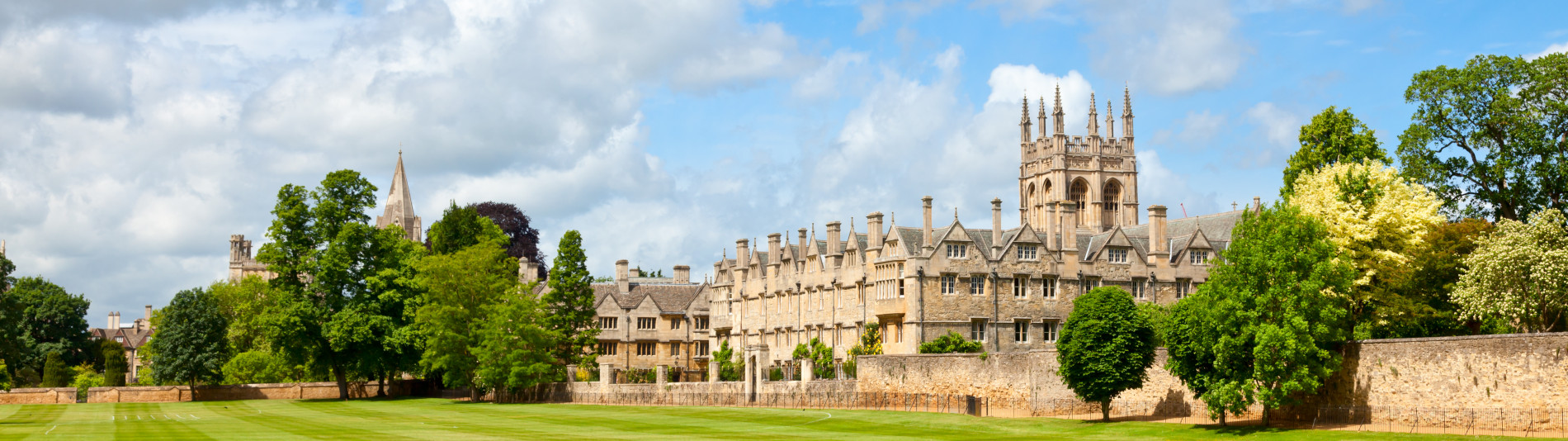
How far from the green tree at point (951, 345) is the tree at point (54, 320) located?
62673 millimetres

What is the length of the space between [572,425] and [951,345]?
21.0 metres

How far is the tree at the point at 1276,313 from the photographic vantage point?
4012cm

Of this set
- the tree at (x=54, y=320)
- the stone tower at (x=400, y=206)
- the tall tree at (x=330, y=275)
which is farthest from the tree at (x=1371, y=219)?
the stone tower at (x=400, y=206)

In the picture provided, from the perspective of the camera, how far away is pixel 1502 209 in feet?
175

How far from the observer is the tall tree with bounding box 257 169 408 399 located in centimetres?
7112

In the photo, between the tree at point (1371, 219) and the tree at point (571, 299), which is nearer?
the tree at point (1371, 219)

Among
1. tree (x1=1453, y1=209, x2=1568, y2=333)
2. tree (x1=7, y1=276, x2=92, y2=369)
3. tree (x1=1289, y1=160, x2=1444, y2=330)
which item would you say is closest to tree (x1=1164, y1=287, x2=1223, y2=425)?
tree (x1=1289, y1=160, x2=1444, y2=330)

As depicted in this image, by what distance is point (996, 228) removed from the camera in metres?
65.5

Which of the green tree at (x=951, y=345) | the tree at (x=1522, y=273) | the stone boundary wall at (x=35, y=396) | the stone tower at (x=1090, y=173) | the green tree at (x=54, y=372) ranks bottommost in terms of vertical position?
the stone boundary wall at (x=35, y=396)

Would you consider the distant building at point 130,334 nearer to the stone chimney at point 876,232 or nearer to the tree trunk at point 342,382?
the tree trunk at point 342,382

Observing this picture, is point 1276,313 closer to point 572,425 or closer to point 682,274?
point 572,425

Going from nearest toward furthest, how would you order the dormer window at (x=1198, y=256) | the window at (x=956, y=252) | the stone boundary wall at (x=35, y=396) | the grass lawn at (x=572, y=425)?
the grass lawn at (x=572, y=425), the window at (x=956, y=252), the dormer window at (x=1198, y=256), the stone boundary wall at (x=35, y=396)

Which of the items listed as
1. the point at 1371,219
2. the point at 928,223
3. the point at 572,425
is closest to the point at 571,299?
the point at 928,223

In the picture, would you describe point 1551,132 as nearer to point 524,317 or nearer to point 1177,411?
point 1177,411
